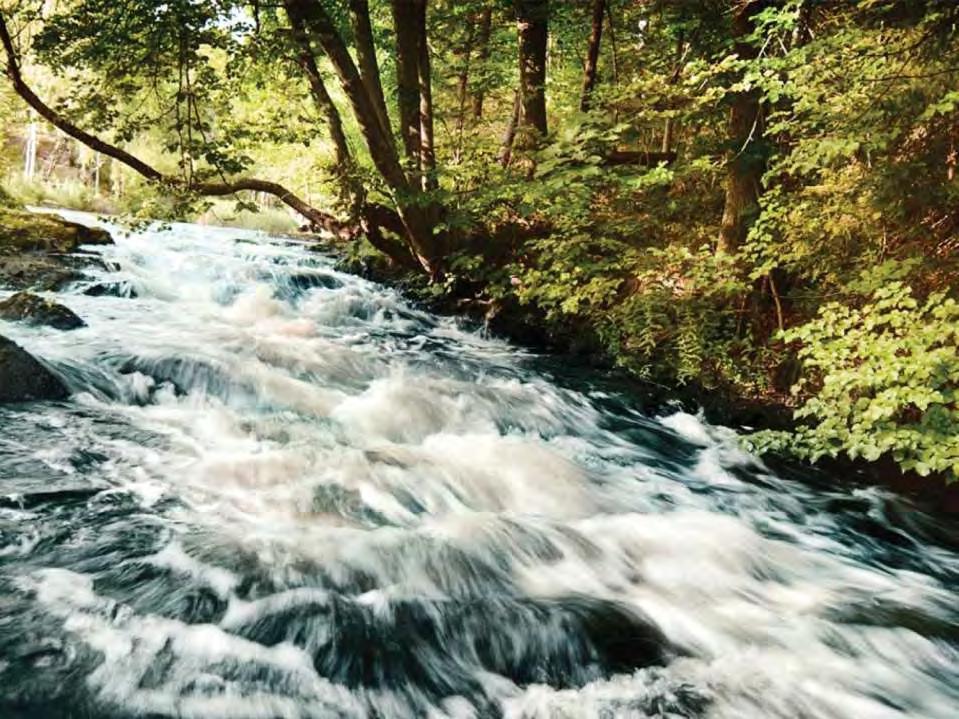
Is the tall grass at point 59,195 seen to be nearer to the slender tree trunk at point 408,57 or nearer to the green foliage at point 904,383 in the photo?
the slender tree trunk at point 408,57

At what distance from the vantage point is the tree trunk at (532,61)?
376 inches

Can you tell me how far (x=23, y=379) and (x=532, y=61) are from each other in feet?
26.0

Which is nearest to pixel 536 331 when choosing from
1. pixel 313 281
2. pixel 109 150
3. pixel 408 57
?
pixel 408 57

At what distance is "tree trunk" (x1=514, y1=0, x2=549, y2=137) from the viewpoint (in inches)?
376

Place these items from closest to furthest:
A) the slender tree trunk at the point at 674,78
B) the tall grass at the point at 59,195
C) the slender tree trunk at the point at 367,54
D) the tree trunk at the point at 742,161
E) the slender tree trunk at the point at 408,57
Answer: the tree trunk at the point at 742,161, the slender tree trunk at the point at 674,78, the slender tree trunk at the point at 367,54, the slender tree trunk at the point at 408,57, the tall grass at the point at 59,195

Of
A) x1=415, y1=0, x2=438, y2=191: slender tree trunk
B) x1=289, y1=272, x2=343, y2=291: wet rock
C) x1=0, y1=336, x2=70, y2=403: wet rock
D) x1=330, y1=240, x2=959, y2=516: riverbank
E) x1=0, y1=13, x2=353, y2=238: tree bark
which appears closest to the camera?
x1=0, y1=336, x2=70, y2=403: wet rock

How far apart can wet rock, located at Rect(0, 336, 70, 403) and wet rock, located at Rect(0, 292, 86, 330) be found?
212cm

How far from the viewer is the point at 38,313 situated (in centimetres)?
726

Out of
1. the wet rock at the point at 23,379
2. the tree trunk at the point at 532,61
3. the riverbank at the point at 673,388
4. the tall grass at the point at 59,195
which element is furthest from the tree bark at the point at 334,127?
the tall grass at the point at 59,195

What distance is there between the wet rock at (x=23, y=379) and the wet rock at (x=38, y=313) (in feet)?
6.96

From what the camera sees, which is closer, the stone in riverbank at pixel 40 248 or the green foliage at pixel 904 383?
the green foliage at pixel 904 383

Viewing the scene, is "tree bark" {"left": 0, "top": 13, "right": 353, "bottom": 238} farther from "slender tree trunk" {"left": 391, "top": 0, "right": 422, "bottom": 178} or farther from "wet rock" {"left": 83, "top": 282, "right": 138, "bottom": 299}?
"wet rock" {"left": 83, "top": 282, "right": 138, "bottom": 299}

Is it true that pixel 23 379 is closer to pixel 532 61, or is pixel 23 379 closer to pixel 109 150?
pixel 109 150

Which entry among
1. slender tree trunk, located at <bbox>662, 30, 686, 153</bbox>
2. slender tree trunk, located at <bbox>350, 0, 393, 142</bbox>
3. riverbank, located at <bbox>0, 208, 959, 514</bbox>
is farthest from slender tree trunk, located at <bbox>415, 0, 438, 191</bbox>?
slender tree trunk, located at <bbox>662, 30, 686, 153</bbox>
